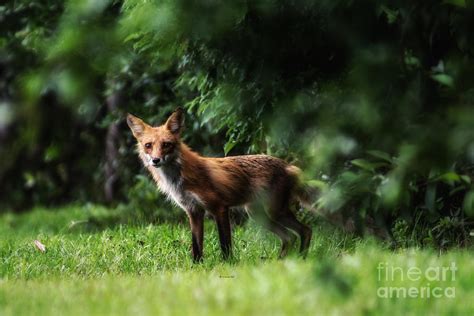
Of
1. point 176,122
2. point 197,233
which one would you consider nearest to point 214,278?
point 197,233

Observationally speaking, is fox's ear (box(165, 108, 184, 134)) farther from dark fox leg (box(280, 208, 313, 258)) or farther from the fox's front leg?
dark fox leg (box(280, 208, 313, 258))

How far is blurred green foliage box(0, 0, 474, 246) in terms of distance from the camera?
3662 millimetres

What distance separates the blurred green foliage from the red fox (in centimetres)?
38

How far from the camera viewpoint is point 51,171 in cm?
1753

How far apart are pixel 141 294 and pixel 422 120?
200 cm

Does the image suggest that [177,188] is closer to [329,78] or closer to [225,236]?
[225,236]

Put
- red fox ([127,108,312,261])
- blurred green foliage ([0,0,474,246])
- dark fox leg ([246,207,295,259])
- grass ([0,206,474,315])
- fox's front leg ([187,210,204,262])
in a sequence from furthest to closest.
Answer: dark fox leg ([246,207,295,259]) → red fox ([127,108,312,261]) → fox's front leg ([187,210,204,262]) → grass ([0,206,474,315]) → blurred green foliage ([0,0,474,246])

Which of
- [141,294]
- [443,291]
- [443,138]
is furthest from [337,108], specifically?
[141,294]

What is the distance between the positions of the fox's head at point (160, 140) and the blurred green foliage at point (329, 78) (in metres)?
0.37

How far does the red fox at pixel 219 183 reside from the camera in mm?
7547

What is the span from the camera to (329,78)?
18.0 feet

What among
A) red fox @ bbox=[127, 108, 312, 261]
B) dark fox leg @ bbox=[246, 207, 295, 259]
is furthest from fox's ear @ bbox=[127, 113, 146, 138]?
dark fox leg @ bbox=[246, 207, 295, 259]

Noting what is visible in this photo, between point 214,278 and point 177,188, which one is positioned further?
point 177,188

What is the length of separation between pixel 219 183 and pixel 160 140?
0.69m
